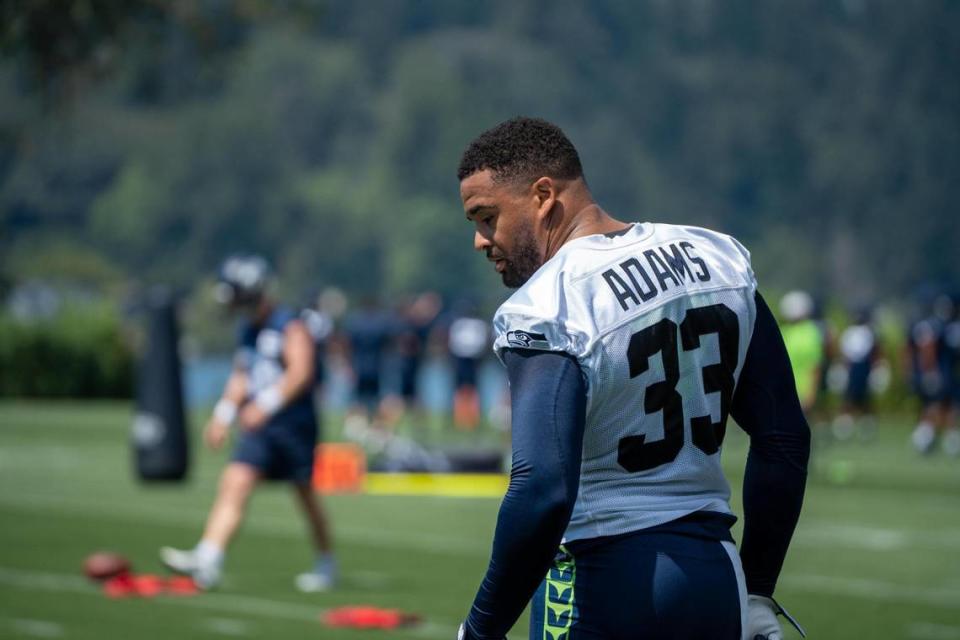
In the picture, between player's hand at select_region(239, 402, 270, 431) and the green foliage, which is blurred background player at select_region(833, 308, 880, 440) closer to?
the green foliage

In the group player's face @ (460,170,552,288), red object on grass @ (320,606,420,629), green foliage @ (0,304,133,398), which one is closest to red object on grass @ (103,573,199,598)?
red object on grass @ (320,606,420,629)

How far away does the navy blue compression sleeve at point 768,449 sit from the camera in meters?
3.86

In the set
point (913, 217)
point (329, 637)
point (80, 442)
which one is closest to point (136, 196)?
point (913, 217)

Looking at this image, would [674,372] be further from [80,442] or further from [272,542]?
[80,442]

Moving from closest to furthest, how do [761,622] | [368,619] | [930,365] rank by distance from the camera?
[761,622] → [368,619] → [930,365]

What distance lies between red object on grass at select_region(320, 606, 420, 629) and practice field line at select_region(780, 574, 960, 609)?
2.82 meters

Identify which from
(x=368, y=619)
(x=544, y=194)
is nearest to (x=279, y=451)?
(x=368, y=619)

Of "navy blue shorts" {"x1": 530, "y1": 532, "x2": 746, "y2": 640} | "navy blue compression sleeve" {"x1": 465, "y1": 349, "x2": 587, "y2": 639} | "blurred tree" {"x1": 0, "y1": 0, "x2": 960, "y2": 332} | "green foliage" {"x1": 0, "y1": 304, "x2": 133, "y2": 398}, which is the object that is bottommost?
"navy blue shorts" {"x1": 530, "y1": 532, "x2": 746, "y2": 640}

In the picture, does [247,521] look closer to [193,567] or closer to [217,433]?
[217,433]

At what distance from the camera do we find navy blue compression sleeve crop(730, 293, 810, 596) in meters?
3.86

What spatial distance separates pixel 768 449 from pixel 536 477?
71cm

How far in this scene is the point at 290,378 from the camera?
10.9 metres

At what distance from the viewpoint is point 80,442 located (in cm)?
2547

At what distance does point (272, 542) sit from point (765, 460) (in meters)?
10.2
